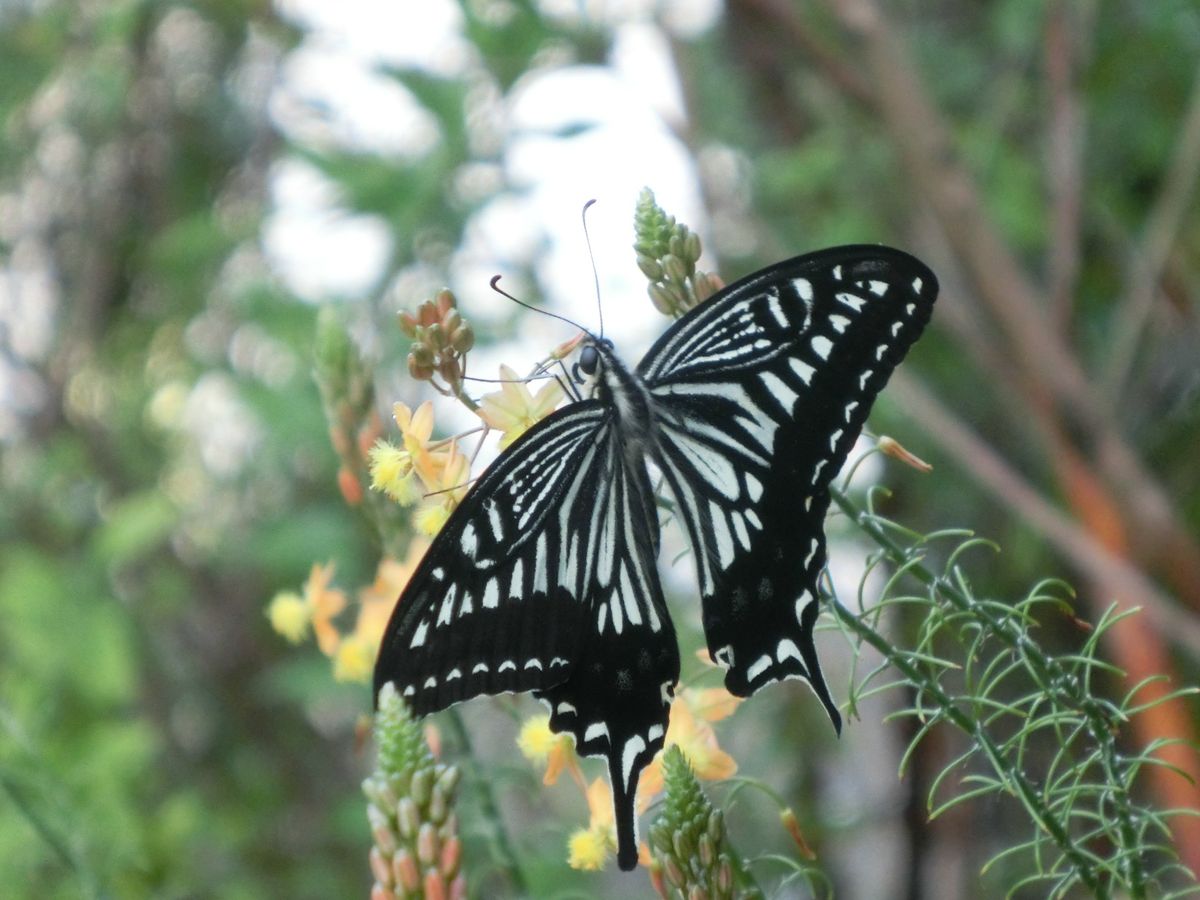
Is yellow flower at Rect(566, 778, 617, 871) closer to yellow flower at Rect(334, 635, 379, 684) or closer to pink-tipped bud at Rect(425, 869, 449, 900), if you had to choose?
pink-tipped bud at Rect(425, 869, 449, 900)

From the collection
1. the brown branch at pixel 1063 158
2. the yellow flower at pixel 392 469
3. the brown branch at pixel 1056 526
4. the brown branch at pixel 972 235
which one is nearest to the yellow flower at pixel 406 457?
the yellow flower at pixel 392 469

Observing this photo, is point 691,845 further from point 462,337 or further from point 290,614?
point 290,614

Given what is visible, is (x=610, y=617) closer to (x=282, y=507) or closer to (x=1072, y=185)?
(x=1072, y=185)

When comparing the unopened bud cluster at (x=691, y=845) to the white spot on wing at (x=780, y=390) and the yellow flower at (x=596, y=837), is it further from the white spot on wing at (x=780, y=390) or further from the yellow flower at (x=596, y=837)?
the white spot on wing at (x=780, y=390)

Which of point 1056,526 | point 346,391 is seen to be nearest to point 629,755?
point 346,391

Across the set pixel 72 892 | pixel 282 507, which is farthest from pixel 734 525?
pixel 282 507

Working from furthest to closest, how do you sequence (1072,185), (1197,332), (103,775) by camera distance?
(1197,332) < (1072,185) < (103,775)
